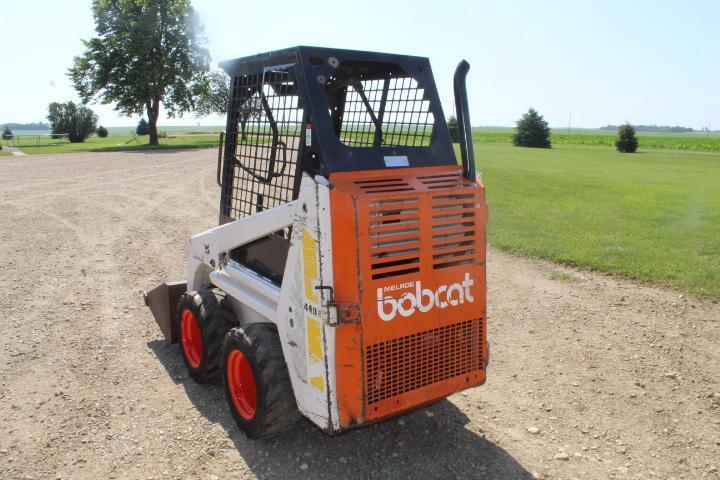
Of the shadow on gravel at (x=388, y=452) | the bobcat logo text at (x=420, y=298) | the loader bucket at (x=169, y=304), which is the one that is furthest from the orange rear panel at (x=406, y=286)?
the loader bucket at (x=169, y=304)

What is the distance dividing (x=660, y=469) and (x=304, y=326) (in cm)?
258

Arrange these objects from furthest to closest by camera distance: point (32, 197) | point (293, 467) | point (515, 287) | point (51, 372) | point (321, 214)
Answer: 1. point (32, 197)
2. point (515, 287)
3. point (51, 372)
4. point (293, 467)
5. point (321, 214)

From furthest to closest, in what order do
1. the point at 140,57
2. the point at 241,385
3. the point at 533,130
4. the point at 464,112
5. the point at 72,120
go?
the point at 72,120
the point at 533,130
the point at 140,57
the point at 241,385
the point at 464,112

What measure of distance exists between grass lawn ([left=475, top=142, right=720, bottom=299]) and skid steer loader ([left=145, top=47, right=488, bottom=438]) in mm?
5425

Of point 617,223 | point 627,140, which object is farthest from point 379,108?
point 627,140

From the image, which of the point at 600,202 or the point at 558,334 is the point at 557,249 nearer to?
the point at 558,334

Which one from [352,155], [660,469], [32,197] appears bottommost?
[660,469]

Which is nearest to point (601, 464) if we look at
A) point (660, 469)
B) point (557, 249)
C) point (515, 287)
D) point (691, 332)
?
point (660, 469)

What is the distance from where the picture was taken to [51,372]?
5430 mm

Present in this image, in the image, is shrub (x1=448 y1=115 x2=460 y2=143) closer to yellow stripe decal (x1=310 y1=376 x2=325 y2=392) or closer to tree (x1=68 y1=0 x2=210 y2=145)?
yellow stripe decal (x1=310 y1=376 x2=325 y2=392)

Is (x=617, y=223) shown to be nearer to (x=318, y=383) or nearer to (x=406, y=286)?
(x=406, y=286)

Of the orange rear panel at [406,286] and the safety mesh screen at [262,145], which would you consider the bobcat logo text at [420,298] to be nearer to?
the orange rear panel at [406,286]

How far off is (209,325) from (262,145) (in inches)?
58.2

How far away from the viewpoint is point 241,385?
4.38 metres
